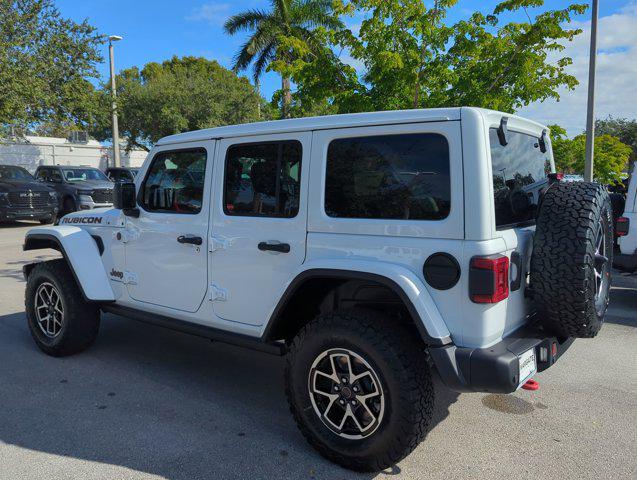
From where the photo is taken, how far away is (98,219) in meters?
4.52

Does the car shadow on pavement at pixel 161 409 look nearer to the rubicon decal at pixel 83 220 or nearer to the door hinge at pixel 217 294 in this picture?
the door hinge at pixel 217 294

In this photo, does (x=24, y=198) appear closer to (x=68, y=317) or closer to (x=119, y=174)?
(x=119, y=174)

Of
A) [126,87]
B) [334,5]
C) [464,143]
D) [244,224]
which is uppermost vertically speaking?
[126,87]

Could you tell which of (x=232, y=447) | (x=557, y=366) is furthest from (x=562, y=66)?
(x=232, y=447)

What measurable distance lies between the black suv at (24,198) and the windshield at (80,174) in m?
1.35

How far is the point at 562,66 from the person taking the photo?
7945 millimetres

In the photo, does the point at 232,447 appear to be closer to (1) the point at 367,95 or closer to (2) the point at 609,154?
(1) the point at 367,95

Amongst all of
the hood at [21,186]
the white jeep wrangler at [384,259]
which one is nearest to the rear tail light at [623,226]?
the white jeep wrangler at [384,259]

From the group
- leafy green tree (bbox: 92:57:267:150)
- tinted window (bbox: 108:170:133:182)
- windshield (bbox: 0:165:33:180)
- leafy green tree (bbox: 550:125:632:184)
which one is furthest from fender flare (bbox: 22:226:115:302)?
leafy green tree (bbox: 92:57:267:150)

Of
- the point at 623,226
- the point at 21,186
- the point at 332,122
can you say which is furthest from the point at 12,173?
the point at 623,226

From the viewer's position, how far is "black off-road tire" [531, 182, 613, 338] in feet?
8.87

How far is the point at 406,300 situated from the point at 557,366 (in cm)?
261

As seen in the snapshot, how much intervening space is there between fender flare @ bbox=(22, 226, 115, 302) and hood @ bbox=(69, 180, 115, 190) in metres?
13.1

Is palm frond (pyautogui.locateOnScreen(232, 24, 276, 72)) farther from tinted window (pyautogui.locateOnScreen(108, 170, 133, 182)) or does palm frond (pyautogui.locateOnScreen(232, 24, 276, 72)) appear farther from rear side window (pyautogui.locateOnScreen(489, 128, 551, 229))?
rear side window (pyautogui.locateOnScreen(489, 128, 551, 229))
